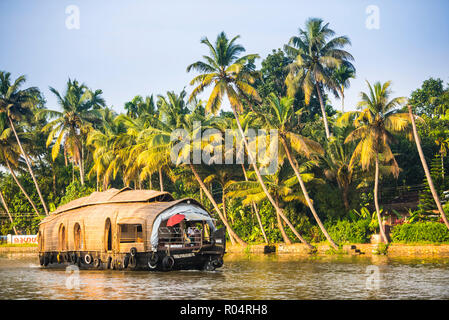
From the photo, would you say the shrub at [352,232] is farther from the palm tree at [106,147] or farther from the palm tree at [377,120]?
the palm tree at [106,147]

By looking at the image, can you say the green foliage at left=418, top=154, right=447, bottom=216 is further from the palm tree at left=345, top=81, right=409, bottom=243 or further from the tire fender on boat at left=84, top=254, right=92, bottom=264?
the tire fender on boat at left=84, top=254, right=92, bottom=264

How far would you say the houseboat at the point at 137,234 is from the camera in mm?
23850

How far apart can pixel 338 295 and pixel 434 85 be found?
42674 millimetres

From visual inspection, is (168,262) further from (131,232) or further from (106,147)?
(106,147)

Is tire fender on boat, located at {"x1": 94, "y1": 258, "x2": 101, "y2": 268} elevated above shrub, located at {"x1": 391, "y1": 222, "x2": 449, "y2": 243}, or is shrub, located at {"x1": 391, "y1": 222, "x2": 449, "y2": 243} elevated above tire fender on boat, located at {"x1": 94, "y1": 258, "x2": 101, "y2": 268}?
shrub, located at {"x1": 391, "y1": 222, "x2": 449, "y2": 243}

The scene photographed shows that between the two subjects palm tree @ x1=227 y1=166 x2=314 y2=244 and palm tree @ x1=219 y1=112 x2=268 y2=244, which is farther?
palm tree @ x1=219 y1=112 x2=268 y2=244

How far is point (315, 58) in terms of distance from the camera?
4372cm

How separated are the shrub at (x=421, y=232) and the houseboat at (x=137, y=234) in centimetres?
1142

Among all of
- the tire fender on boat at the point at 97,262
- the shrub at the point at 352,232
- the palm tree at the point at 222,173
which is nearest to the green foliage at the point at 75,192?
the palm tree at the point at 222,173

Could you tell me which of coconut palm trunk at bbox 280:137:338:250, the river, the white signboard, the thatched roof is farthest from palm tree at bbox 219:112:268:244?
the white signboard

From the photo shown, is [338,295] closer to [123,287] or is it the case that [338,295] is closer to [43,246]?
[123,287]

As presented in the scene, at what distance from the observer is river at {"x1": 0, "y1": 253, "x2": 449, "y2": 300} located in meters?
17.7

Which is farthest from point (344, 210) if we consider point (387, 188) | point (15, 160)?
point (15, 160)

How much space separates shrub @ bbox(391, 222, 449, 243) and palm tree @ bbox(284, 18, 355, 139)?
11859 mm
